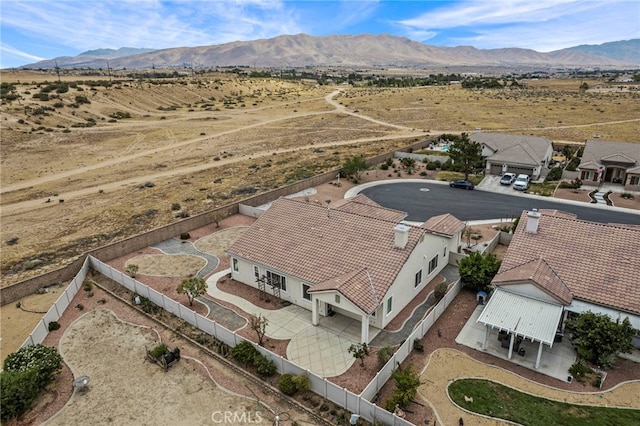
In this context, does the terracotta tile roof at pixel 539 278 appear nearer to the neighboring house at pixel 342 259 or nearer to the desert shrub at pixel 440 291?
the desert shrub at pixel 440 291

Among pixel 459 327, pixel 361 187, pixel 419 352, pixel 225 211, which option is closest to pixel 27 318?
pixel 225 211

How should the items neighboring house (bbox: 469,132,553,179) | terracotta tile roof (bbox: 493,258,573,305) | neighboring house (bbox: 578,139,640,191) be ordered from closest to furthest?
1. terracotta tile roof (bbox: 493,258,573,305)
2. neighboring house (bbox: 578,139,640,191)
3. neighboring house (bbox: 469,132,553,179)

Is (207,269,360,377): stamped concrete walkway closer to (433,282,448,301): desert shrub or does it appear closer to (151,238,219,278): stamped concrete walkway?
(151,238,219,278): stamped concrete walkway

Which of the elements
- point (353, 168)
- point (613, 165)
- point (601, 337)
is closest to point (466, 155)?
point (353, 168)

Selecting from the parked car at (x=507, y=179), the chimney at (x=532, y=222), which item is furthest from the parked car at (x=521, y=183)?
the chimney at (x=532, y=222)

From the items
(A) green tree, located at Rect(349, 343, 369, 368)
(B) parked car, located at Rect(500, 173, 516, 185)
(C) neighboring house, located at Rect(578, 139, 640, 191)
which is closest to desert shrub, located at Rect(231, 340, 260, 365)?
(A) green tree, located at Rect(349, 343, 369, 368)
